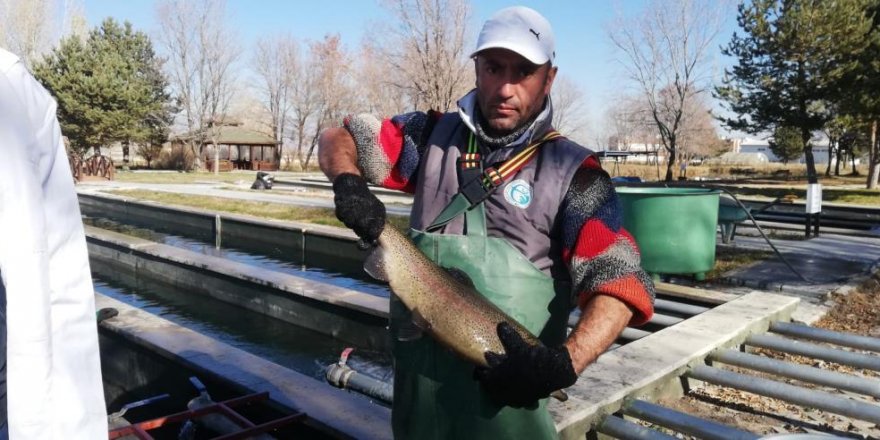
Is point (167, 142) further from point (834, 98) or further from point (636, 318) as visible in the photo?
point (636, 318)

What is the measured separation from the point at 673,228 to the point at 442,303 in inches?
271

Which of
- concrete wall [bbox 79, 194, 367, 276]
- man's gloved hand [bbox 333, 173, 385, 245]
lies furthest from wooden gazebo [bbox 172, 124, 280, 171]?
man's gloved hand [bbox 333, 173, 385, 245]

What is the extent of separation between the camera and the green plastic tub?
27.4 feet

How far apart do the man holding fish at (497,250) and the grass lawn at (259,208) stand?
12079 mm

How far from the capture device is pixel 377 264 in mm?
2250

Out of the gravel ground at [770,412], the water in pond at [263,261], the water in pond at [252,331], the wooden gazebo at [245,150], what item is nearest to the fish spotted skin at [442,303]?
the gravel ground at [770,412]

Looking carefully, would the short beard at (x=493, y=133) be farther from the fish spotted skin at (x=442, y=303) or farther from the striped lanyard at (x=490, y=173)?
the fish spotted skin at (x=442, y=303)

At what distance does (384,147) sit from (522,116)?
631 millimetres

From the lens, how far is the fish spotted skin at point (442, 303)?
2.07m

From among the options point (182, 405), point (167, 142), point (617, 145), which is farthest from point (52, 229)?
point (617, 145)

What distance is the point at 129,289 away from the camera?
11.6 metres

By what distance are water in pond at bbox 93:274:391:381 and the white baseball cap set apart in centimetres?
565

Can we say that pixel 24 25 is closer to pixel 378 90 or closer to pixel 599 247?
pixel 378 90

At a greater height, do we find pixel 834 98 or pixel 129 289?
pixel 834 98
